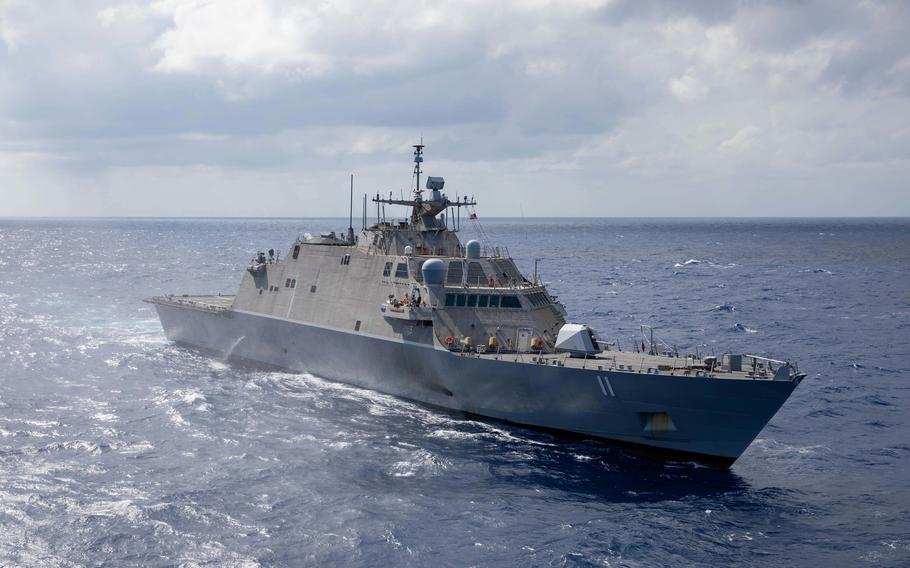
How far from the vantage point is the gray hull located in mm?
24156

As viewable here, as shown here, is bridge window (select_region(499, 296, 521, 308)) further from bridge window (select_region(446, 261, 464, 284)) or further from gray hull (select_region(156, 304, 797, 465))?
gray hull (select_region(156, 304, 797, 465))

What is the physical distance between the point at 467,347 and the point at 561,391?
13.0 ft

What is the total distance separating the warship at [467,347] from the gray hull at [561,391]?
43mm

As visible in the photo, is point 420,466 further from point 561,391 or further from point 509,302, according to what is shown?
point 509,302

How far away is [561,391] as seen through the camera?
1054 inches

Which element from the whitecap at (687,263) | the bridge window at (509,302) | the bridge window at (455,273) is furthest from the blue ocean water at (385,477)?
the whitecap at (687,263)

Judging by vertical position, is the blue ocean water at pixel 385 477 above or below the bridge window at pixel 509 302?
below

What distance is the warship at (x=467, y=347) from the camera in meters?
24.7

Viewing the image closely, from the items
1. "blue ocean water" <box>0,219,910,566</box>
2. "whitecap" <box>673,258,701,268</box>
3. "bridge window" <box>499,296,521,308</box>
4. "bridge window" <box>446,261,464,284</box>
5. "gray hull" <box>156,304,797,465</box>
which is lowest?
"blue ocean water" <box>0,219,910,566</box>

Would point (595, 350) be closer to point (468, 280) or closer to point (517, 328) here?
point (517, 328)

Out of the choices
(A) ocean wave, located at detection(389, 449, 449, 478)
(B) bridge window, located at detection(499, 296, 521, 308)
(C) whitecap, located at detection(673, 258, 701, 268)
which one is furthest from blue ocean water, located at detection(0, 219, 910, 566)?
(C) whitecap, located at detection(673, 258, 701, 268)

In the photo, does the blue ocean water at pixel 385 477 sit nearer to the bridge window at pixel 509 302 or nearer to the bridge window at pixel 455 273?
the bridge window at pixel 509 302

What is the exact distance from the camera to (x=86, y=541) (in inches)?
755

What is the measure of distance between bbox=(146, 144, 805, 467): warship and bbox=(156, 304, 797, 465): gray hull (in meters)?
0.04
